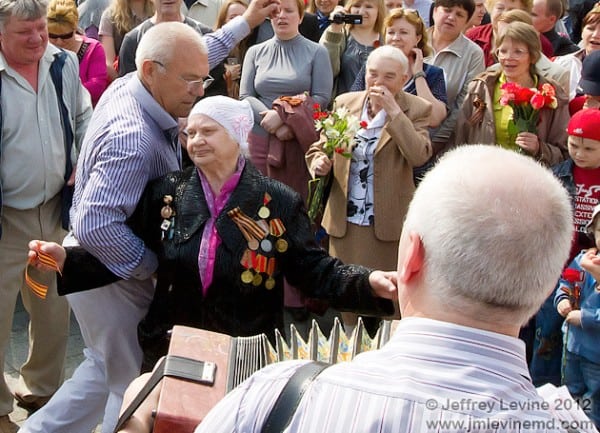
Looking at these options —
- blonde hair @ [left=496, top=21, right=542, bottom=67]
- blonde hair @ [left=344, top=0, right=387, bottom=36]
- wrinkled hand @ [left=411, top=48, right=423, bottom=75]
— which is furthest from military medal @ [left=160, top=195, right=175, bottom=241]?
blonde hair @ [left=344, top=0, right=387, bottom=36]

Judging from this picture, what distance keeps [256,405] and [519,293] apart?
21.4 inches

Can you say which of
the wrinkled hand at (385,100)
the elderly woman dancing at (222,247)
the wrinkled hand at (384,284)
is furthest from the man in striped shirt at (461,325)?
the wrinkled hand at (385,100)

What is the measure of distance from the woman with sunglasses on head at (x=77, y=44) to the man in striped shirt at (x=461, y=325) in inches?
195

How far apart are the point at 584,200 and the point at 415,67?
5.08ft

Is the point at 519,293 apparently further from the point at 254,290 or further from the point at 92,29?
the point at 92,29

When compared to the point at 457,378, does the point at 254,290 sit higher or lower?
lower

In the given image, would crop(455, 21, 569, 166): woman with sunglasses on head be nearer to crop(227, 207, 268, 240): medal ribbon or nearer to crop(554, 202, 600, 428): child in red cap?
crop(554, 202, 600, 428): child in red cap

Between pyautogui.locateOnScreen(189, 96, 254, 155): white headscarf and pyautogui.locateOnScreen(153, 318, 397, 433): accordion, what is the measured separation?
1.28m

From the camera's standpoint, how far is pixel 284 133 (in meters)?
5.75

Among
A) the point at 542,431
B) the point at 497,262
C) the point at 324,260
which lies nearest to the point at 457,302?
the point at 497,262

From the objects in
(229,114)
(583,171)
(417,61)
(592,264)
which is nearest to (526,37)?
(417,61)

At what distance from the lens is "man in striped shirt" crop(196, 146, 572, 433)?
5.13 feet

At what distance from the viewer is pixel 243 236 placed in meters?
3.48

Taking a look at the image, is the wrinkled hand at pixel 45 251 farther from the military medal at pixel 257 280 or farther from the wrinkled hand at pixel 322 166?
→ the wrinkled hand at pixel 322 166
